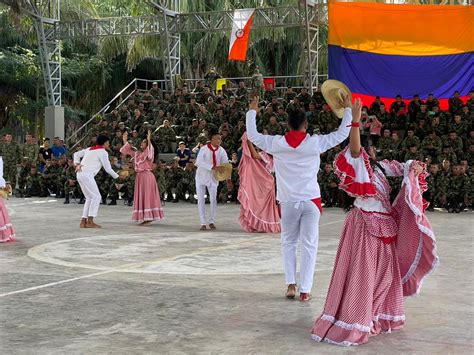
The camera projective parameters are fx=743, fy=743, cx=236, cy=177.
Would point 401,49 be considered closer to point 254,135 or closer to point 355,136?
point 254,135

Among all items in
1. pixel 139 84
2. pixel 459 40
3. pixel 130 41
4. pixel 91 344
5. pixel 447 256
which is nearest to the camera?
pixel 91 344

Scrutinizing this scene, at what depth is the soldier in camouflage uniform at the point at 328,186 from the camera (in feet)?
61.6

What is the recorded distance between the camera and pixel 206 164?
13.5 metres

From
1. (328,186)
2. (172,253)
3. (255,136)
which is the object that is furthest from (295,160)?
(328,186)

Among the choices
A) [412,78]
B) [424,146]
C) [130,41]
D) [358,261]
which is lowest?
[358,261]

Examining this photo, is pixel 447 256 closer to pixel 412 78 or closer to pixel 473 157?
pixel 473 157

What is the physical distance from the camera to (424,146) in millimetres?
19219

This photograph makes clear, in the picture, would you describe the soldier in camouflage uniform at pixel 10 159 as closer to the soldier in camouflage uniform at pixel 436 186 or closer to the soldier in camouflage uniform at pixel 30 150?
the soldier in camouflage uniform at pixel 30 150

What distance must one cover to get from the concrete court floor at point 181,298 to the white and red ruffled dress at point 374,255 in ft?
0.56

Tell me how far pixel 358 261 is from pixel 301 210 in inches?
60.4

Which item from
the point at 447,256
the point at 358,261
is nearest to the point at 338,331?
the point at 358,261

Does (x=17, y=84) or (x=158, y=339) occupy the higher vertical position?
(x=17, y=84)

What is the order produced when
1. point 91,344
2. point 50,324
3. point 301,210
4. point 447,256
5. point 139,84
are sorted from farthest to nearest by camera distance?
1. point 139,84
2. point 447,256
3. point 301,210
4. point 50,324
5. point 91,344

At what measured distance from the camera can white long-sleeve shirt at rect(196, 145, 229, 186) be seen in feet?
44.3
